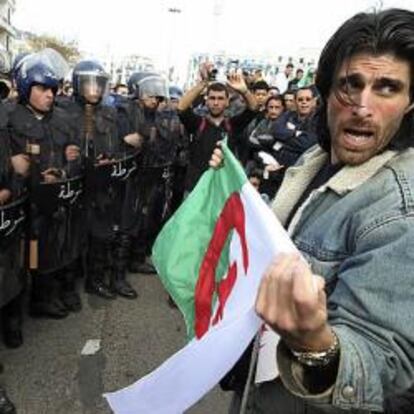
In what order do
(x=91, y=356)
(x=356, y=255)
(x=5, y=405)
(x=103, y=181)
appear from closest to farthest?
(x=356, y=255), (x=5, y=405), (x=91, y=356), (x=103, y=181)

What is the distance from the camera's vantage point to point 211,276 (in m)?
1.51

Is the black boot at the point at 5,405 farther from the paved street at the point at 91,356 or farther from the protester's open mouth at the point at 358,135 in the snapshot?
the protester's open mouth at the point at 358,135

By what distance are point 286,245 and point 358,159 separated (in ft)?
0.96

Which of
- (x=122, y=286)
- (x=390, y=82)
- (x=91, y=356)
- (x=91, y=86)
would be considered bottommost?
(x=122, y=286)

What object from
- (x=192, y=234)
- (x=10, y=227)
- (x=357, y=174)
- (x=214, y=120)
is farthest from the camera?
(x=214, y=120)

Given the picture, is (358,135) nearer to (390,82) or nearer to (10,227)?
(390,82)

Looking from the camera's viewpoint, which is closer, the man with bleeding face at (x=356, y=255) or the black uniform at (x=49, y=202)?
the man with bleeding face at (x=356, y=255)

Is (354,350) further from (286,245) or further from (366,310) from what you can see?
(286,245)

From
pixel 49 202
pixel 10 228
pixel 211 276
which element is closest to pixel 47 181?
pixel 49 202

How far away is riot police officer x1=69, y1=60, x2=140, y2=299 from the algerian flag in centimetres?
304

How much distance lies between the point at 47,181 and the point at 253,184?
6.14 ft

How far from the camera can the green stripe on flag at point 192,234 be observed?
5.30 feet

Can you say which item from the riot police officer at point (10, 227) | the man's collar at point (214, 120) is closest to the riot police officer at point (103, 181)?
the man's collar at point (214, 120)

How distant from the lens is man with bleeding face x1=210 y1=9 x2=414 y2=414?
88 cm
